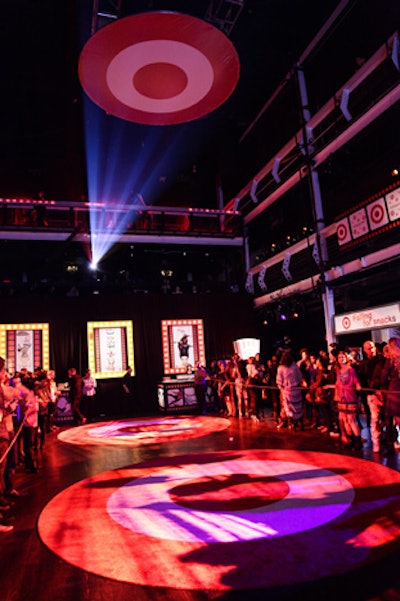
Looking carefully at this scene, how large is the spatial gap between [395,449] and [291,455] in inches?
54.4

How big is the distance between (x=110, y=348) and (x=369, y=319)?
25.8ft

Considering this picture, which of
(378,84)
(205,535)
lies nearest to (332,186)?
(378,84)

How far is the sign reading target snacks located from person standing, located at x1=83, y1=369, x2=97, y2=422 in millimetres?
6791

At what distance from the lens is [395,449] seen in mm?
Answer: 5543

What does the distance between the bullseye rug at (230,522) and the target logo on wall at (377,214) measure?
540cm

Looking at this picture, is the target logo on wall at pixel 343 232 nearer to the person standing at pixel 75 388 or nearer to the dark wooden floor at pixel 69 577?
the dark wooden floor at pixel 69 577

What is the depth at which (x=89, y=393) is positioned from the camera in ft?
37.6

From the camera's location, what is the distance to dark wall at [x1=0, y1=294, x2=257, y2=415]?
41.4 feet

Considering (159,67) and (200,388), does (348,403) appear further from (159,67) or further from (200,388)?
(200,388)

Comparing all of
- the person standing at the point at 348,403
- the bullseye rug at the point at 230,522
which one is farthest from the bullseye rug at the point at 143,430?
the person standing at the point at 348,403

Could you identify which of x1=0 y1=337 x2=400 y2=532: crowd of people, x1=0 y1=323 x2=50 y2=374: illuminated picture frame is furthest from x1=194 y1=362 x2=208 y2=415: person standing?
x1=0 y1=323 x2=50 y2=374: illuminated picture frame

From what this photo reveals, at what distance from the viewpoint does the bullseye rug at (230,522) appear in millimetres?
2697

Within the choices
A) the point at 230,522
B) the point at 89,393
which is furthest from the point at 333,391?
the point at 89,393

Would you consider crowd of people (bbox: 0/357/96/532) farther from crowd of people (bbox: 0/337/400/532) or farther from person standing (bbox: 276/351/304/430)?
person standing (bbox: 276/351/304/430)
